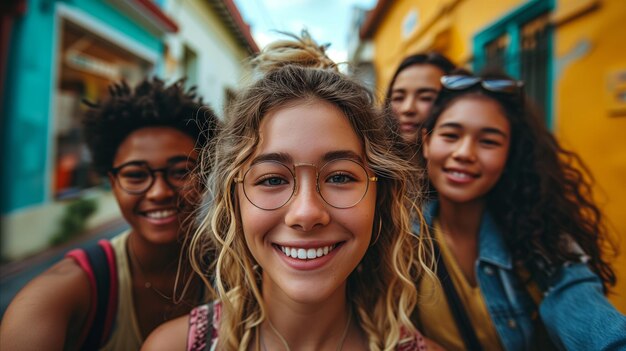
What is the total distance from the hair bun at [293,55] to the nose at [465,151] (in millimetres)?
771

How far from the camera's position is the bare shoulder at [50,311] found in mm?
1311

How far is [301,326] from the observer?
1393mm

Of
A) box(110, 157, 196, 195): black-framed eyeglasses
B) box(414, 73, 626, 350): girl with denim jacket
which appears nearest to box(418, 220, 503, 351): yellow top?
box(414, 73, 626, 350): girl with denim jacket

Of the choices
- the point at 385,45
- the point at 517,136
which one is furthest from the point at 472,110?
the point at 385,45

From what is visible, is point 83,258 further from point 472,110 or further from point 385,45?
point 385,45

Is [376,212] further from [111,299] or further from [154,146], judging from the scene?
[111,299]

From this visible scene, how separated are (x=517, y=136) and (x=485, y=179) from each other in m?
0.41

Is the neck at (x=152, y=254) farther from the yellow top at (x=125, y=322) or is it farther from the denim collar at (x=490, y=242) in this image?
the denim collar at (x=490, y=242)

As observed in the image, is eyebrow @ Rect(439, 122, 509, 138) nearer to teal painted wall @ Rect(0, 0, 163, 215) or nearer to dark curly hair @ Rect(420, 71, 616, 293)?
dark curly hair @ Rect(420, 71, 616, 293)

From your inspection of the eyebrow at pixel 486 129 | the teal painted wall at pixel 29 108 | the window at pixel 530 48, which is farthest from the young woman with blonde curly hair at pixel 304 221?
the teal painted wall at pixel 29 108

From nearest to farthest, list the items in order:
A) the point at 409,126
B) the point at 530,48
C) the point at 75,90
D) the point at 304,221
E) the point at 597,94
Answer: the point at 304,221 < the point at 409,126 < the point at 597,94 < the point at 530,48 < the point at 75,90

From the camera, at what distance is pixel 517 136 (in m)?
2.11

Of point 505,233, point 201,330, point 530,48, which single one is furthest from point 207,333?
point 530,48

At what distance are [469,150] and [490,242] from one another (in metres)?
0.47
